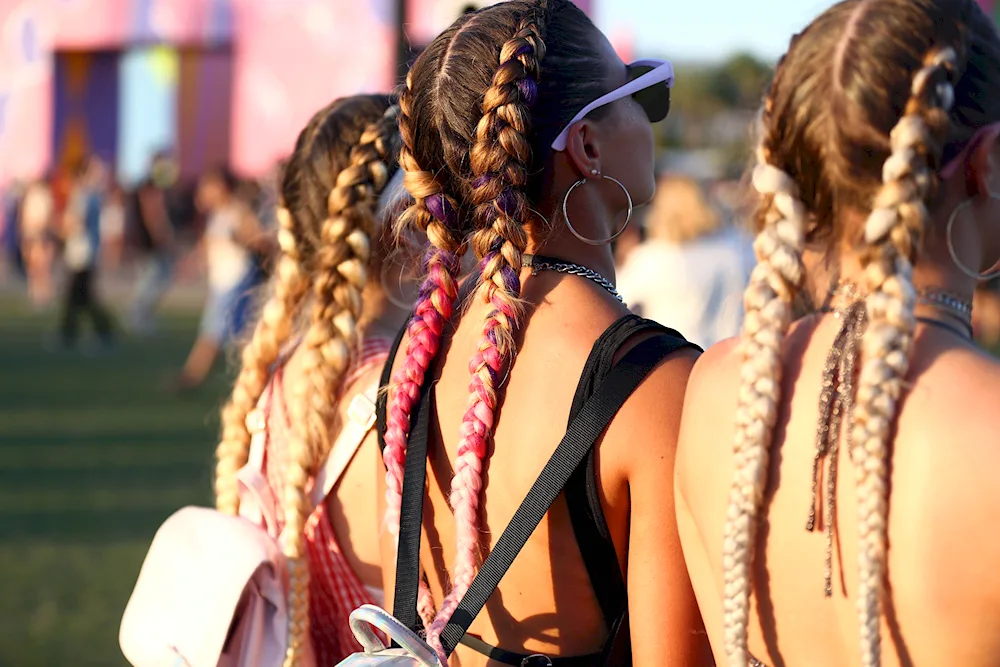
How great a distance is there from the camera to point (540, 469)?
175cm

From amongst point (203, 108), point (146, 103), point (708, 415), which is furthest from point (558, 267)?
point (146, 103)

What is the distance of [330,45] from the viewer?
60.3ft

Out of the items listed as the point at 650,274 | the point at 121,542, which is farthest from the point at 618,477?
the point at 121,542

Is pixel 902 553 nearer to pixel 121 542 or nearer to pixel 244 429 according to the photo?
pixel 244 429

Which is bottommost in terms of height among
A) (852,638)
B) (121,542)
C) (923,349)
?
(121,542)

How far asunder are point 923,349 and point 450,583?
0.87 meters

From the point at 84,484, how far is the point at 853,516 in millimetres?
6123

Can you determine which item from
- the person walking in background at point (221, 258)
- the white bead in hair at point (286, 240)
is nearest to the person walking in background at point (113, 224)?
the person walking in background at point (221, 258)

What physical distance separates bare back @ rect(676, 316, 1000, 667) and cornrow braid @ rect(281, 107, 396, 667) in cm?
91

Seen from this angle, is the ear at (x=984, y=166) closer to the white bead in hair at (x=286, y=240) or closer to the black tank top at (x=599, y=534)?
the black tank top at (x=599, y=534)

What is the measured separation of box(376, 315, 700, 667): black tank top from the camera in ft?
5.60

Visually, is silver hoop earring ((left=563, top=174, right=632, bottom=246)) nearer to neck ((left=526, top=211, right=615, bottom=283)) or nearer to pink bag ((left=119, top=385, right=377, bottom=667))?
neck ((left=526, top=211, right=615, bottom=283))

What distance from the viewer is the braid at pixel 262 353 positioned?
2.54 m

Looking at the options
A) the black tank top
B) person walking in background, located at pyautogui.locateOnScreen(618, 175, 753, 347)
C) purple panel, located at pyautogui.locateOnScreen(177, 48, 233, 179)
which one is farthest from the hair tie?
purple panel, located at pyautogui.locateOnScreen(177, 48, 233, 179)
